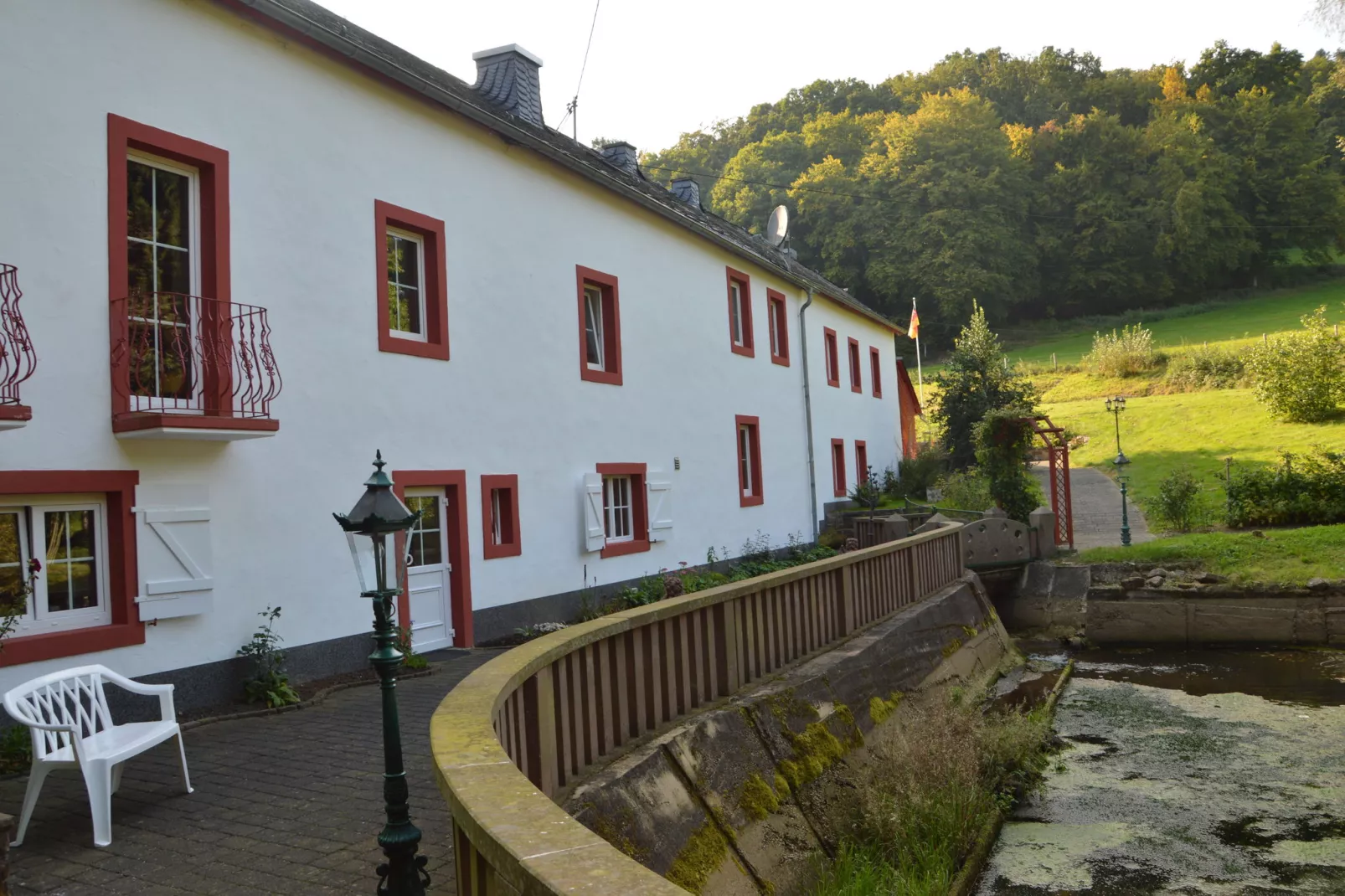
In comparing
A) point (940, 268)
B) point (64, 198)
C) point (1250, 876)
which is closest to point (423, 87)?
point (64, 198)

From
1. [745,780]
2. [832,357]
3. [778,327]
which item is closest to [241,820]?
[745,780]

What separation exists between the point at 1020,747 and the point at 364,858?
6985 mm

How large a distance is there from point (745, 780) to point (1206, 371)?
39696 millimetres

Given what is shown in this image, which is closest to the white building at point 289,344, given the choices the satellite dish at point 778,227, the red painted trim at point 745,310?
the red painted trim at point 745,310

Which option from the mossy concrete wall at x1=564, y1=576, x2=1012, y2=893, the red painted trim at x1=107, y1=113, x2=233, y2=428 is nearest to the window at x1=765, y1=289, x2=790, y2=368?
the mossy concrete wall at x1=564, y1=576, x2=1012, y2=893

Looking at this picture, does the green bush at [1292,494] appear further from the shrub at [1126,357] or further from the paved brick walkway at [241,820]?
the shrub at [1126,357]

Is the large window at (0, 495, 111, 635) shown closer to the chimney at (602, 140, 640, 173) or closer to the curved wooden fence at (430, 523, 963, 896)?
the curved wooden fence at (430, 523, 963, 896)

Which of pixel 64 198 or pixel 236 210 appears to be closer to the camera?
pixel 64 198

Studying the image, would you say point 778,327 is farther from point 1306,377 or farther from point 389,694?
point 1306,377

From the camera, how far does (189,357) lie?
27.6ft

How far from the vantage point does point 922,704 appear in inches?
387

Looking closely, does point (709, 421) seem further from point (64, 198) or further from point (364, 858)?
point (364, 858)

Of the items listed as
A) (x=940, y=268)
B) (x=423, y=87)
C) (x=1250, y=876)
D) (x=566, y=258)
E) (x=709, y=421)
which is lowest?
(x=1250, y=876)

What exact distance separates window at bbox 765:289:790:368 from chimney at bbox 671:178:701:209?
15.6 feet
